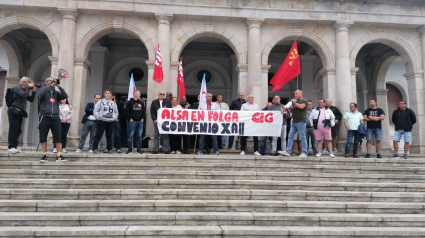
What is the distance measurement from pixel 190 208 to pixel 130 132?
4.42 metres

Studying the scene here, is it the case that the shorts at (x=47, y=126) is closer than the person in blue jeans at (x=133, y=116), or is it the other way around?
the shorts at (x=47, y=126)

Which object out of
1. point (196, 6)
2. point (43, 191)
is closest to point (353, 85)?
point (196, 6)

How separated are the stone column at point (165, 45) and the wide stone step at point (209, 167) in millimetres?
4811

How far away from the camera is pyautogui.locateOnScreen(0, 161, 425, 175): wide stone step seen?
7188mm

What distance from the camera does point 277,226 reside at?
16.6 feet

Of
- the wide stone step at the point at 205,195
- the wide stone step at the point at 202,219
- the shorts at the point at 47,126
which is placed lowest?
the wide stone step at the point at 202,219

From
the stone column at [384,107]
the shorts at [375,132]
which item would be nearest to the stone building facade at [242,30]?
the shorts at [375,132]

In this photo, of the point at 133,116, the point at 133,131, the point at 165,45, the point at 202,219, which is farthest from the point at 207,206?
the point at 165,45

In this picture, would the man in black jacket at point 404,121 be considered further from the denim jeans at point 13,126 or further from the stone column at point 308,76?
the denim jeans at point 13,126

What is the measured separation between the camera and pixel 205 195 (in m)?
6.01

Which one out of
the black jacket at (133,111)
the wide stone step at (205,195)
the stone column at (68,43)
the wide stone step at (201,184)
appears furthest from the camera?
the stone column at (68,43)

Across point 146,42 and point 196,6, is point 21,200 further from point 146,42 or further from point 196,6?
point 196,6

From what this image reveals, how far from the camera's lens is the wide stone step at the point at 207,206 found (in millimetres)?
5359

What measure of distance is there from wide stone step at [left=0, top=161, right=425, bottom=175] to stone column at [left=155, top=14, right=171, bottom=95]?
15.8ft
